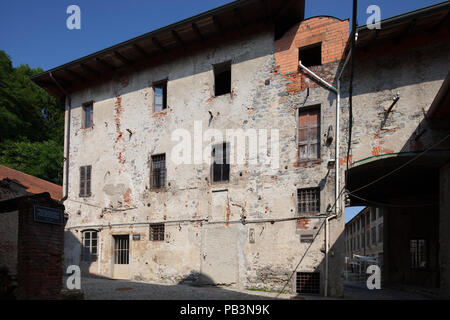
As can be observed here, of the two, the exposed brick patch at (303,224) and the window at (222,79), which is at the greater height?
the window at (222,79)

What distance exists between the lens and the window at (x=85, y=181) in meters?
15.2

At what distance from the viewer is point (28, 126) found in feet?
74.6

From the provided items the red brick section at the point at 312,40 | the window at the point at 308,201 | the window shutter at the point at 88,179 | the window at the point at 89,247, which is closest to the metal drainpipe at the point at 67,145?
the window shutter at the point at 88,179

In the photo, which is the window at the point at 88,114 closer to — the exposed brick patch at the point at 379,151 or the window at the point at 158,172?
the window at the point at 158,172

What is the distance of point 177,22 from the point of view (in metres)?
12.6

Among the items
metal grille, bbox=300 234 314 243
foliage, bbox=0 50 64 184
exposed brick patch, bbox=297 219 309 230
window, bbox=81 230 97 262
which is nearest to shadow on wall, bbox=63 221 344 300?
metal grille, bbox=300 234 314 243

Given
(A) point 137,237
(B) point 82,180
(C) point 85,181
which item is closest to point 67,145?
(B) point 82,180

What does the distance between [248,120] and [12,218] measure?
10097 mm

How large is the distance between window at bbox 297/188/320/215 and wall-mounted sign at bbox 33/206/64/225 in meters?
7.58

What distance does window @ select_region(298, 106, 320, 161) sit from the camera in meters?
10.8

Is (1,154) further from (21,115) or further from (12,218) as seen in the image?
(12,218)

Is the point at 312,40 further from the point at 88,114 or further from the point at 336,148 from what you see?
the point at 88,114

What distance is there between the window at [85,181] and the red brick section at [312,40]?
10.8m
